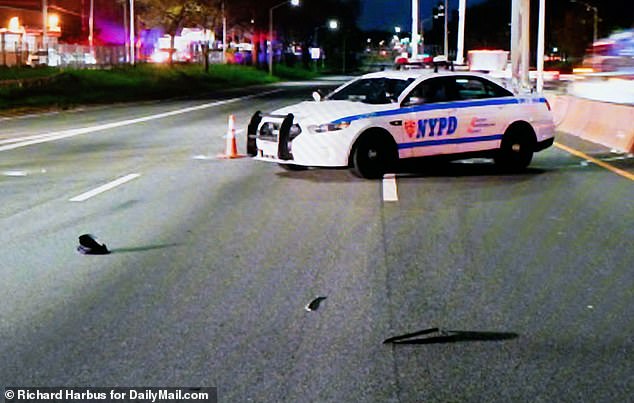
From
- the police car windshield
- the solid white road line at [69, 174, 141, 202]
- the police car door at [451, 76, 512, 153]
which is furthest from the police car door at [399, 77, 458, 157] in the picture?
the solid white road line at [69, 174, 141, 202]

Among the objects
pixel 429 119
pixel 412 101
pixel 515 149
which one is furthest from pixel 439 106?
pixel 515 149

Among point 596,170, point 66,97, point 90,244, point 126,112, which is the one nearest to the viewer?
point 90,244

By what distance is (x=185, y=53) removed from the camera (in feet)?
328

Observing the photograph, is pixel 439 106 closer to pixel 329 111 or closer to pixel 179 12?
pixel 329 111

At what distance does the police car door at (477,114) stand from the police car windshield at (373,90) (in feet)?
2.88

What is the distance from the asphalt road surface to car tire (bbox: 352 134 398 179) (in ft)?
0.99

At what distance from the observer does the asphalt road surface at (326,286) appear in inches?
226

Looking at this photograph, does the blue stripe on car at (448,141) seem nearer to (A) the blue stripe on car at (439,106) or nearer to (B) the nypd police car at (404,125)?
(B) the nypd police car at (404,125)

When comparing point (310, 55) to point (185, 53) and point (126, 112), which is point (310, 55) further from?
point (126, 112)

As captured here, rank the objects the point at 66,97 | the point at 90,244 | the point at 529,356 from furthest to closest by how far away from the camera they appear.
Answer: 1. the point at 66,97
2. the point at 90,244
3. the point at 529,356

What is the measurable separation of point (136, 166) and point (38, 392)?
11742 mm

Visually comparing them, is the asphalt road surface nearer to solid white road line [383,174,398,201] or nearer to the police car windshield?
solid white road line [383,174,398,201]

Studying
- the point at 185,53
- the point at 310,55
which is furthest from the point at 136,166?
the point at 310,55

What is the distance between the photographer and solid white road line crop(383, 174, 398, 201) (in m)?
13.0
